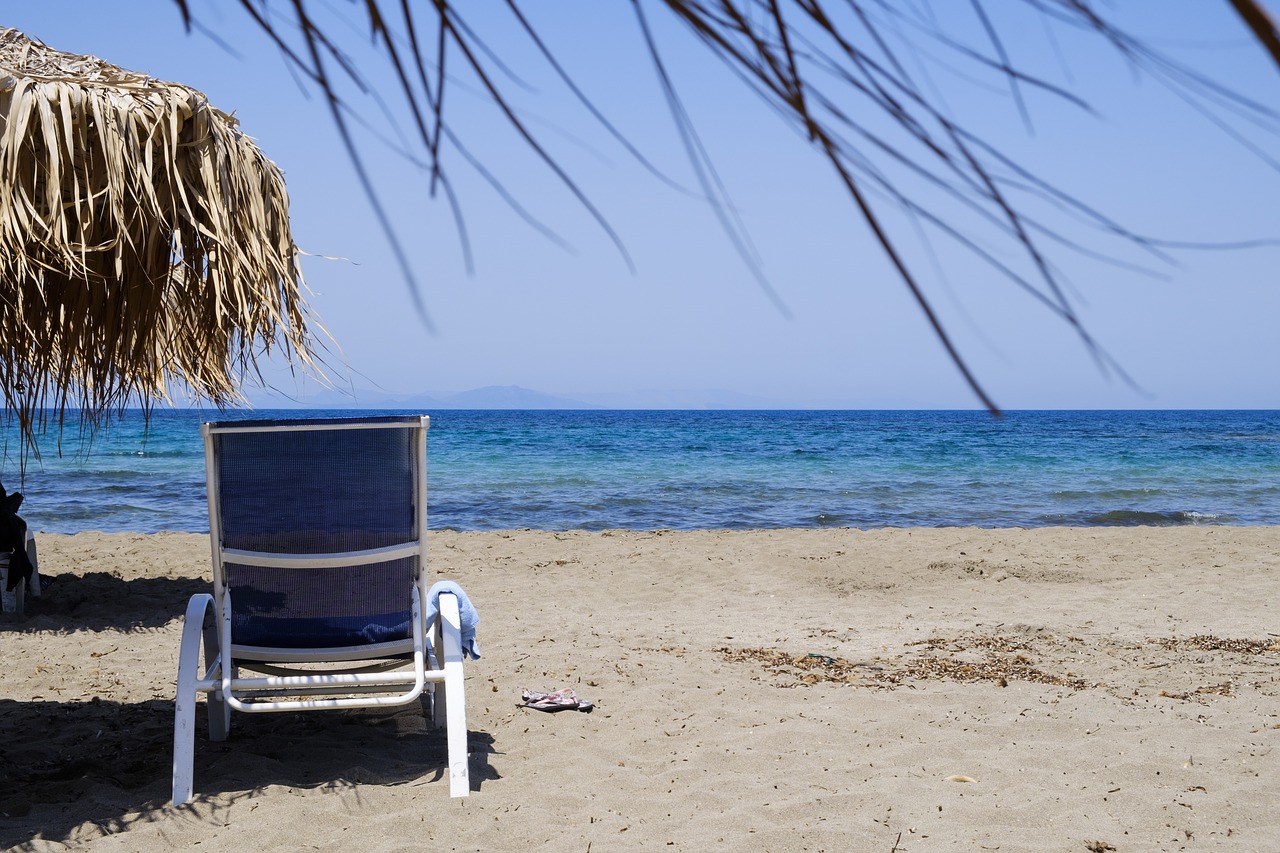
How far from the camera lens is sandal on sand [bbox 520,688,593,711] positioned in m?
3.78

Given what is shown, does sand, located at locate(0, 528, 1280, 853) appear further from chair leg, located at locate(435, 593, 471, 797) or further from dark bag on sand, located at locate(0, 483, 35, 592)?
dark bag on sand, located at locate(0, 483, 35, 592)

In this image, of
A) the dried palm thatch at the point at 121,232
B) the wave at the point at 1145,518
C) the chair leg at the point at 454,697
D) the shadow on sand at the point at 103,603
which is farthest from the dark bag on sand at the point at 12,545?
the wave at the point at 1145,518

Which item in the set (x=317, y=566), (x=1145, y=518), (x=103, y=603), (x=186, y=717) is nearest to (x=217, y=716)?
(x=186, y=717)

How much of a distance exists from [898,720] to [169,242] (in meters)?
2.84

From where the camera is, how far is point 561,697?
150 inches

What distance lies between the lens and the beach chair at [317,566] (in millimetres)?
2809

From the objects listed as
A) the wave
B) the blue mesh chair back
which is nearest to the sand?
the blue mesh chair back

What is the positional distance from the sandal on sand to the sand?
0.05 m

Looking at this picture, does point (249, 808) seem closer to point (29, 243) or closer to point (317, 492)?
point (317, 492)

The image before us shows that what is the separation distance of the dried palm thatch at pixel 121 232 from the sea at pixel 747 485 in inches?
94.5

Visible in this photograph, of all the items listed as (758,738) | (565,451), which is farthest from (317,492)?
(565,451)

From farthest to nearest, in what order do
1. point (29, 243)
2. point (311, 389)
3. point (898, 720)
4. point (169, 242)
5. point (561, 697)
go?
1. point (561, 697)
2. point (898, 720)
3. point (311, 389)
4. point (169, 242)
5. point (29, 243)

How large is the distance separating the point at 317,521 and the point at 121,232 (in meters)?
0.93

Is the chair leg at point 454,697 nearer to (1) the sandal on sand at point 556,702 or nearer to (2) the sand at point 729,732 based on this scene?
(2) the sand at point 729,732
